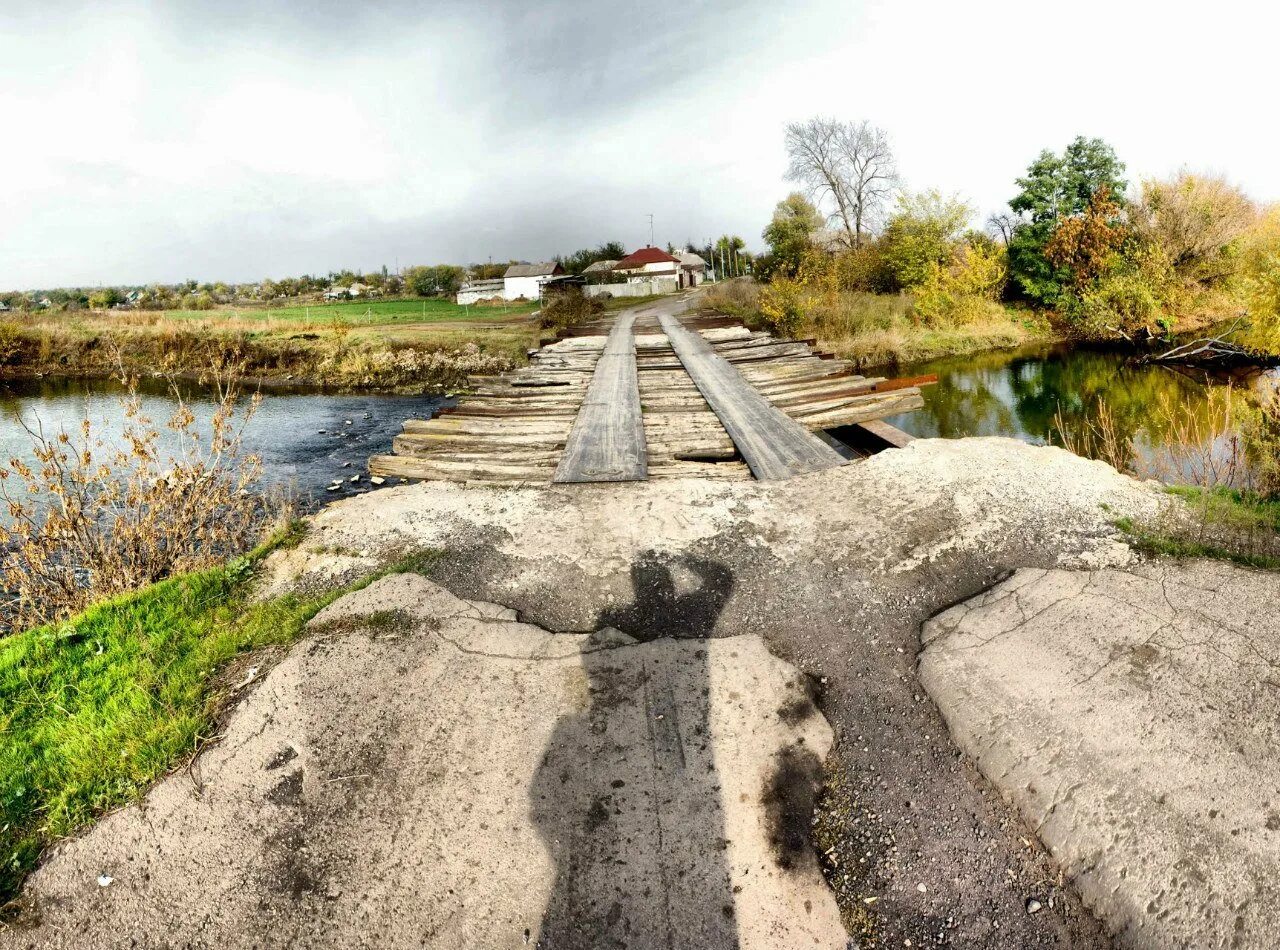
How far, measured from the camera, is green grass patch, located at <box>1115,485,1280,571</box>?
4.09m

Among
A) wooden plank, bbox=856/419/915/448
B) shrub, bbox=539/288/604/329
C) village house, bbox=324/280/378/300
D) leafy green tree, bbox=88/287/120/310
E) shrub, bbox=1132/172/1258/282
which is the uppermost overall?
village house, bbox=324/280/378/300

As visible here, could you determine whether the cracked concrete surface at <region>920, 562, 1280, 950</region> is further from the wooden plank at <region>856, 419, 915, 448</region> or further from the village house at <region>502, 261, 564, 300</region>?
the village house at <region>502, 261, 564, 300</region>

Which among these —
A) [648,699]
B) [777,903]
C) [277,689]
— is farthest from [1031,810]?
[277,689]

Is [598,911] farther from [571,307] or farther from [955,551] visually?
Answer: [571,307]

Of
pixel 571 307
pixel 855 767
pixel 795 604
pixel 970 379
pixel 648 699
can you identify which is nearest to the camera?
pixel 855 767

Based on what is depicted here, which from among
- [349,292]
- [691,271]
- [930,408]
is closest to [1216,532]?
[930,408]

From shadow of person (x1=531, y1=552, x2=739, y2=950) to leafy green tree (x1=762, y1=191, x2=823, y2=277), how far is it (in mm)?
29437

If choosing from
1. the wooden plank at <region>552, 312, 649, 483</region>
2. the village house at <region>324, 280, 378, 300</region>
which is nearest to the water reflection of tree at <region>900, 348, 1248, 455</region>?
the wooden plank at <region>552, 312, 649, 483</region>

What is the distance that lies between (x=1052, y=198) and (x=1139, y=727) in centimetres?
3296

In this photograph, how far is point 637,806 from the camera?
2688mm

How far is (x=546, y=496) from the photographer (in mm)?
5848

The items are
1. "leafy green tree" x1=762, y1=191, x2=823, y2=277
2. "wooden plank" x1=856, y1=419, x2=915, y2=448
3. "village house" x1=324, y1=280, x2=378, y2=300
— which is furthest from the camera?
"village house" x1=324, y1=280, x2=378, y2=300

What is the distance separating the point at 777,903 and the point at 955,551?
2924 mm

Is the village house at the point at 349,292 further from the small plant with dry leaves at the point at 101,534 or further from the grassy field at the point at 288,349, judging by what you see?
the small plant with dry leaves at the point at 101,534
